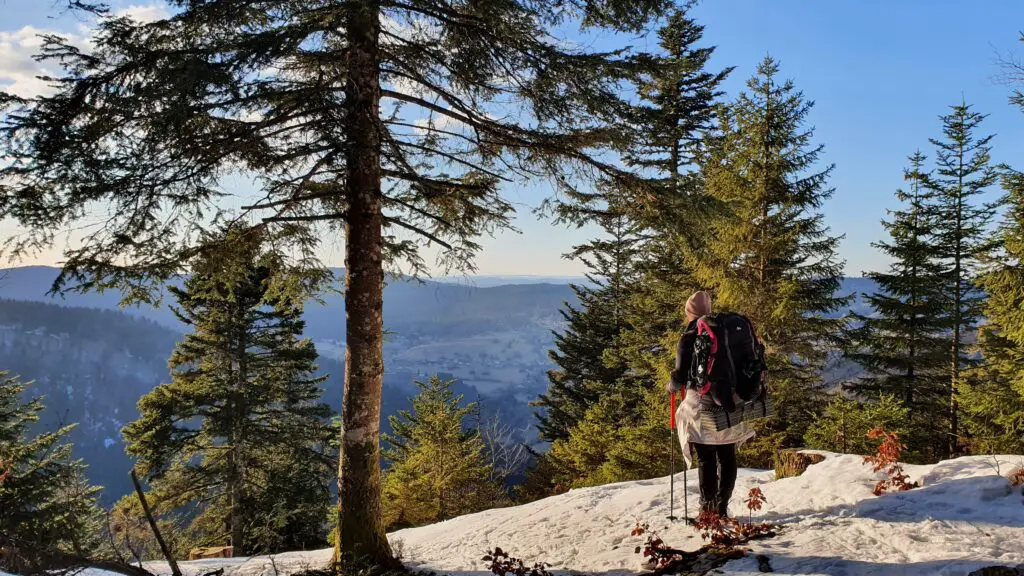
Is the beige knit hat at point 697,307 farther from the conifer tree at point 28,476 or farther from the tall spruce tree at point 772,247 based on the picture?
the conifer tree at point 28,476

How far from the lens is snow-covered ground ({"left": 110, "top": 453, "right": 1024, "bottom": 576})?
11.1 feet

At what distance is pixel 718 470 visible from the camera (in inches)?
182

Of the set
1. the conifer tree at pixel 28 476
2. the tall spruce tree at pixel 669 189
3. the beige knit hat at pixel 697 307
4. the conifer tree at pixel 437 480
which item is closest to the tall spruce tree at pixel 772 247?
the tall spruce tree at pixel 669 189

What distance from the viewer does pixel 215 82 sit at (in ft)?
12.0

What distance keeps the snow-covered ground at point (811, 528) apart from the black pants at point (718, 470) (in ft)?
1.35

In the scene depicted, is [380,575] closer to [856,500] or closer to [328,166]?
[328,166]

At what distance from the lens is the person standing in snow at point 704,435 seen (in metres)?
4.35

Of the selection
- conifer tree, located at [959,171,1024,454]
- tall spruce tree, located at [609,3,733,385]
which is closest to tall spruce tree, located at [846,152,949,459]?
conifer tree, located at [959,171,1024,454]

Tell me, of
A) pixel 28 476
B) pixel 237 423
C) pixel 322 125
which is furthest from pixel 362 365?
pixel 28 476

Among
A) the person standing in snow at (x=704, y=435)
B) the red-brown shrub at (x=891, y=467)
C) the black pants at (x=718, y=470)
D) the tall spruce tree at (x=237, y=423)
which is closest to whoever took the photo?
the person standing in snow at (x=704, y=435)

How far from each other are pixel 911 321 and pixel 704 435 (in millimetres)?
17620

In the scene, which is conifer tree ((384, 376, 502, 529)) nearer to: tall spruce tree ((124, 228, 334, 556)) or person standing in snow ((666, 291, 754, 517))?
tall spruce tree ((124, 228, 334, 556))

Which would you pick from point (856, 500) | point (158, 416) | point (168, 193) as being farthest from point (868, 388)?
point (158, 416)

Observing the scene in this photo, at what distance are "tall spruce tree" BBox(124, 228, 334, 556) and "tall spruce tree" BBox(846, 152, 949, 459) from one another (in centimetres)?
1868
